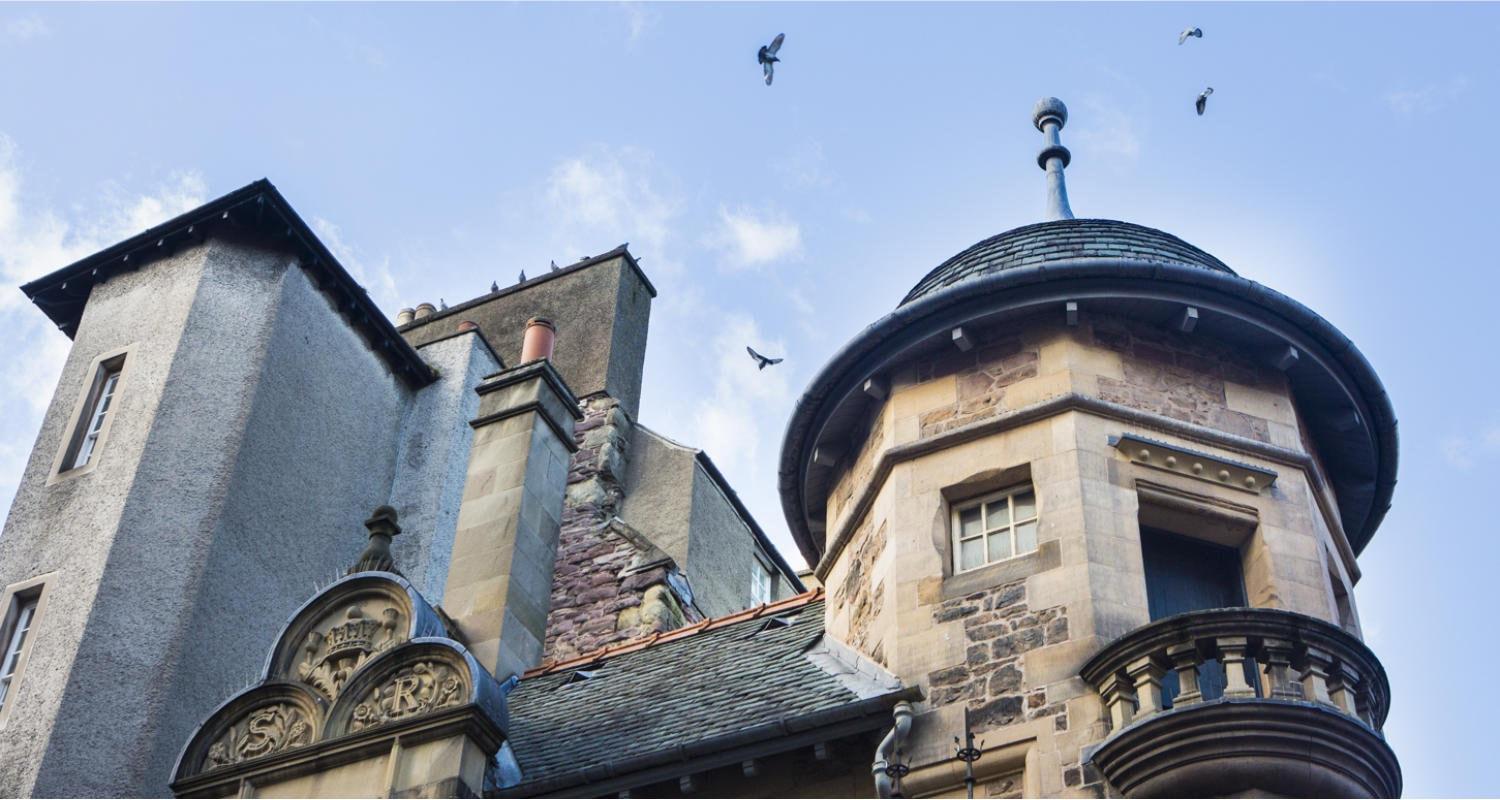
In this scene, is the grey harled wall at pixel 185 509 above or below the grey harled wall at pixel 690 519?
below

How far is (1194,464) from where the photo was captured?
12.3 meters

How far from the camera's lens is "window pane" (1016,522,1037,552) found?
12.0 meters

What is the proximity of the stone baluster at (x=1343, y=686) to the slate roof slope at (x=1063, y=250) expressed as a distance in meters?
3.42

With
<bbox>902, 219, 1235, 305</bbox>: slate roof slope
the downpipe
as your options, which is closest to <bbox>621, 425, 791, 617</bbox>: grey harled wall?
<bbox>902, 219, 1235, 305</bbox>: slate roof slope

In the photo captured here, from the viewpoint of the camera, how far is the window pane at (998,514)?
40.6 ft

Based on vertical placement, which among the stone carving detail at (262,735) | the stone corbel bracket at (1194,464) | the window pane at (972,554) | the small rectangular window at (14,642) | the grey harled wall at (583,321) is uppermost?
the grey harled wall at (583,321)

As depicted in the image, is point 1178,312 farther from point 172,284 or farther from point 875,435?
point 172,284

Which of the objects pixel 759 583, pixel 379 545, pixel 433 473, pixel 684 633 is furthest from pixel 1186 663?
pixel 759 583

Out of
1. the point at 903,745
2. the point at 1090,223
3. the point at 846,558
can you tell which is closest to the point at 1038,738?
the point at 903,745

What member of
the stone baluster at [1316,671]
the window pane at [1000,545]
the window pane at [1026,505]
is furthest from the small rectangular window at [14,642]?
the stone baluster at [1316,671]

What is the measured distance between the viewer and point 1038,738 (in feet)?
35.1

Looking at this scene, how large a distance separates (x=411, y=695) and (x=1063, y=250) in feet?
18.1

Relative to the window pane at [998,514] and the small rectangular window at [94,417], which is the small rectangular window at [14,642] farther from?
the window pane at [998,514]

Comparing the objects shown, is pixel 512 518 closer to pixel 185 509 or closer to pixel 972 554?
pixel 185 509
